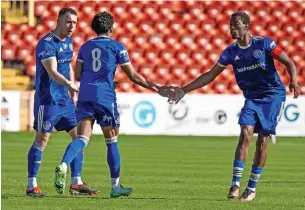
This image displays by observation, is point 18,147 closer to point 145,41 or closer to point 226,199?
point 226,199

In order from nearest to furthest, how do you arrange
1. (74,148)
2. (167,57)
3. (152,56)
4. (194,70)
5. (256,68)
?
1. (74,148)
2. (256,68)
3. (194,70)
4. (152,56)
5. (167,57)

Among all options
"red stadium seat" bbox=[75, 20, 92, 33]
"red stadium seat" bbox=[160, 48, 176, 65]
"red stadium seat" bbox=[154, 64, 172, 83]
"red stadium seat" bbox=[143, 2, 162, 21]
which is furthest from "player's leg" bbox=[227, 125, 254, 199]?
"red stadium seat" bbox=[143, 2, 162, 21]

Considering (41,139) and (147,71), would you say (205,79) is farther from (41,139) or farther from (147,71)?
(147,71)

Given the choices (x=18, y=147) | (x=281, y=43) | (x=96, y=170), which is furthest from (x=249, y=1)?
(x=96, y=170)

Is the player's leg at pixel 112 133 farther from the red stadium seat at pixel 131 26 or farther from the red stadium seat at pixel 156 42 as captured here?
the red stadium seat at pixel 131 26

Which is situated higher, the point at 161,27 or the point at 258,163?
the point at 161,27

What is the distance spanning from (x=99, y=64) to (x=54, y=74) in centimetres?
47

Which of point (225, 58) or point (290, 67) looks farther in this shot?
point (225, 58)

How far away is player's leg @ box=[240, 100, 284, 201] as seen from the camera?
10.2m

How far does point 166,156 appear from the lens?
1811 cm

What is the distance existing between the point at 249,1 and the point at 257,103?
24.0 metres

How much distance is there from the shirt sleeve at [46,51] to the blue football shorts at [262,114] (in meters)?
2.09

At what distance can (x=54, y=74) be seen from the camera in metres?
9.93

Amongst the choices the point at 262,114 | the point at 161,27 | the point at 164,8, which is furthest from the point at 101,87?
the point at 164,8
